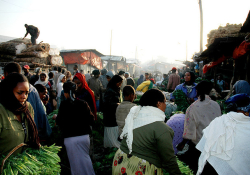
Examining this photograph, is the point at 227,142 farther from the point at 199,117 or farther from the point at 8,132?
the point at 8,132

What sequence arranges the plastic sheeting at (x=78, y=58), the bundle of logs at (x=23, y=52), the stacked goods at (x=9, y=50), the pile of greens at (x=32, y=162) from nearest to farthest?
the pile of greens at (x=32, y=162)
the bundle of logs at (x=23, y=52)
the stacked goods at (x=9, y=50)
the plastic sheeting at (x=78, y=58)

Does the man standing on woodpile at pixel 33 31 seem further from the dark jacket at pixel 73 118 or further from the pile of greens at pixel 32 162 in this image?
the pile of greens at pixel 32 162

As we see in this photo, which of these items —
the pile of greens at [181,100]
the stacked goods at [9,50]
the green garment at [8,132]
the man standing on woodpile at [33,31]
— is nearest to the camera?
the green garment at [8,132]

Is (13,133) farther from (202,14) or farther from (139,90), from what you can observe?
(202,14)

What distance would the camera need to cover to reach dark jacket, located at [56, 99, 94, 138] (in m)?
2.92

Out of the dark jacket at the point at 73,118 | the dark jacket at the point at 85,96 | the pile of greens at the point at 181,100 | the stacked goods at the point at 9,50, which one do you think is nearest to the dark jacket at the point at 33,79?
the dark jacket at the point at 85,96

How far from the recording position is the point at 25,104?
6.70 feet

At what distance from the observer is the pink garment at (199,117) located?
2996 millimetres

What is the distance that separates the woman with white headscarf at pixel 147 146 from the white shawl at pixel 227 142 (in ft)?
1.58

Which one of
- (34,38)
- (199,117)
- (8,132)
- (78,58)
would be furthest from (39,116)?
(78,58)

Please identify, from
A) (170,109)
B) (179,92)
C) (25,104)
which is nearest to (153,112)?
(25,104)

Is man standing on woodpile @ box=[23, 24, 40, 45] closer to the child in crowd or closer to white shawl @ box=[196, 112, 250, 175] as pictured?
the child in crowd

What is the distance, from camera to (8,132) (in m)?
1.80

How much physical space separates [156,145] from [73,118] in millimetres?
1643
